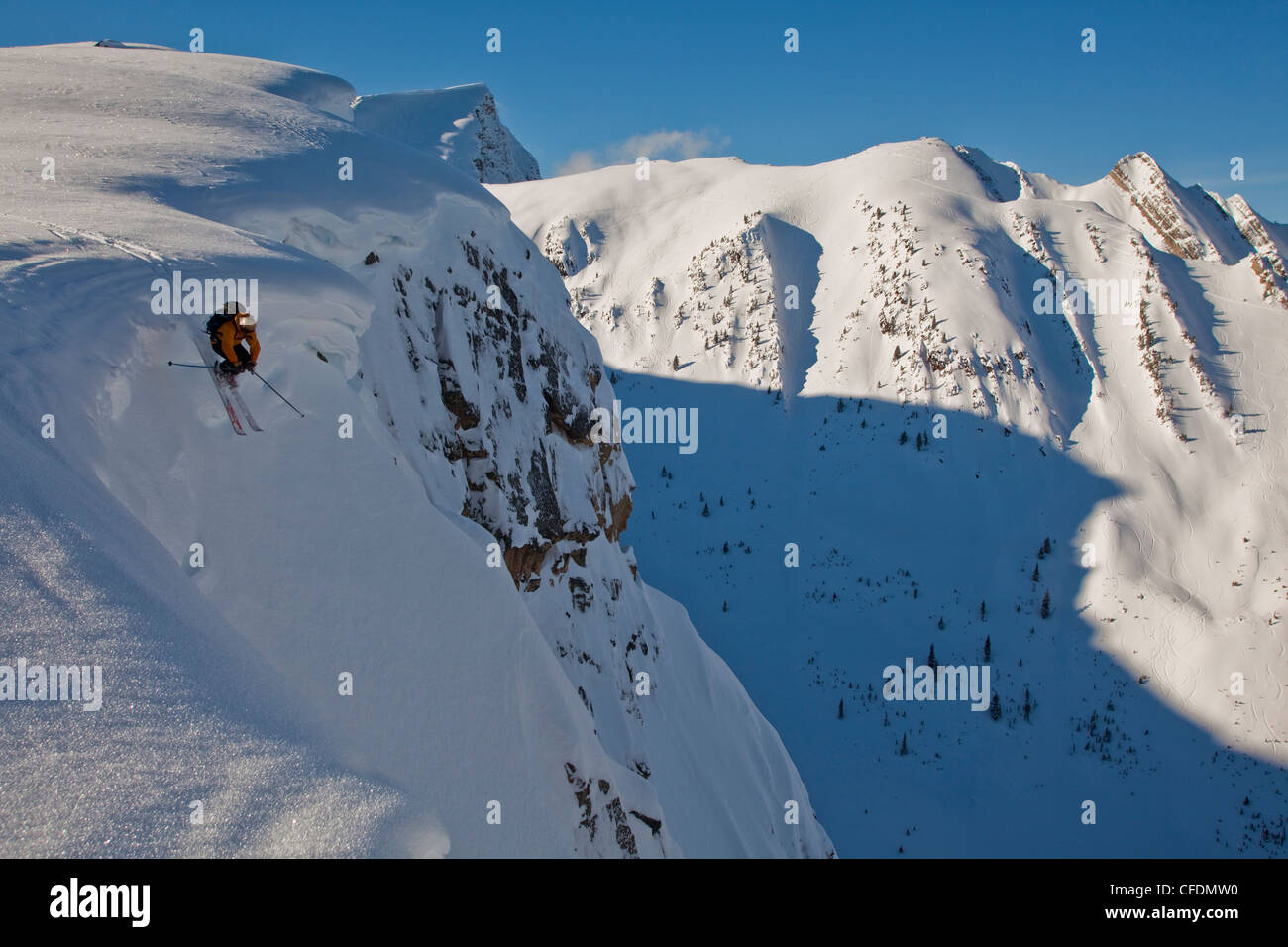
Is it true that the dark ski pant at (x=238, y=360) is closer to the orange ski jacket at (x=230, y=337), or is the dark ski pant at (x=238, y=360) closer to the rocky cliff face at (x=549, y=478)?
the orange ski jacket at (x=230, y=337)

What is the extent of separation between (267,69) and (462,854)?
59.2 feet

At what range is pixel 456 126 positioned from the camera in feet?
323

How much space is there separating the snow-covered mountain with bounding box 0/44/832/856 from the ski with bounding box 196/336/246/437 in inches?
3.0

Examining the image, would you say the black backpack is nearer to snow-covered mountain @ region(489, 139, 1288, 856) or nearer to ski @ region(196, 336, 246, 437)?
ski @ region(196, 336, 246, 437)

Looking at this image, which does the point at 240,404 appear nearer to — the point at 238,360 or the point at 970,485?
the point at 238,360

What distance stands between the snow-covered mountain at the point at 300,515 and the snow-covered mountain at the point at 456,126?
3378 inches

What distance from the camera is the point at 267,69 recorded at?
1612cm

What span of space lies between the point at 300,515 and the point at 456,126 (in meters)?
107

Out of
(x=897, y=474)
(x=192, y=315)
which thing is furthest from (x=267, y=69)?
(x=897, y=474)

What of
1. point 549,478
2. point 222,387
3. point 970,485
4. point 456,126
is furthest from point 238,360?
point 456,126

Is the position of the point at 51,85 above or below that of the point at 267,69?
below

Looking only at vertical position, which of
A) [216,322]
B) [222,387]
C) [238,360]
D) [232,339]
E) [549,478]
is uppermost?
[216,322]
